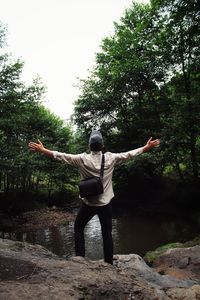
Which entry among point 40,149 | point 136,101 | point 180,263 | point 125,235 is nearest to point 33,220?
point 125,235

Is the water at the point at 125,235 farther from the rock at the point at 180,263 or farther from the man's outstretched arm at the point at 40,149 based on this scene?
the man's outstretched arm at the point at 40,149

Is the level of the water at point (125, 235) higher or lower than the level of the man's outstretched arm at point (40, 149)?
lower

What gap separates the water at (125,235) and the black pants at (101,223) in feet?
26.9

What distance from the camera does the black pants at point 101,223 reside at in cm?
530

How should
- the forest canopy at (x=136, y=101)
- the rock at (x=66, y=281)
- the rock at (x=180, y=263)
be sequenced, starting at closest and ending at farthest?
the rock at (x=66, y=281)
the rock at (x=180, y=263)
the forest canopy at (x=136, y=101)

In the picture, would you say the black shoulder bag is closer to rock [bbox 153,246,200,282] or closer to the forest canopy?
rock [bbox 153,246,200,282]

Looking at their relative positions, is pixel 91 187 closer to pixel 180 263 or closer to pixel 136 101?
pixel 180 263

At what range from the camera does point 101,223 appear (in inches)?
213

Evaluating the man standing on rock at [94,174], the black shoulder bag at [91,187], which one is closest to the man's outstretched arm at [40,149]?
the man standing on rock at [94,174]

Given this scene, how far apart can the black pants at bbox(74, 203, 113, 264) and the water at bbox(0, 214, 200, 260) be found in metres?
8.21

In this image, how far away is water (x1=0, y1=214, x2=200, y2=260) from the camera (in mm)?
15195

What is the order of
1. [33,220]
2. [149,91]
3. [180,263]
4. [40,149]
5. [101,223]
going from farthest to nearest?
[149,91]
[33,220]
[180,263]
[101,223]
[40,149]

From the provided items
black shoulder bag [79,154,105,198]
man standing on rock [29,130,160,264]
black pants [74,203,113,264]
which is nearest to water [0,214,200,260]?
black pants [74,203,113,264]

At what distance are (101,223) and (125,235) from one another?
13328 millimetres
